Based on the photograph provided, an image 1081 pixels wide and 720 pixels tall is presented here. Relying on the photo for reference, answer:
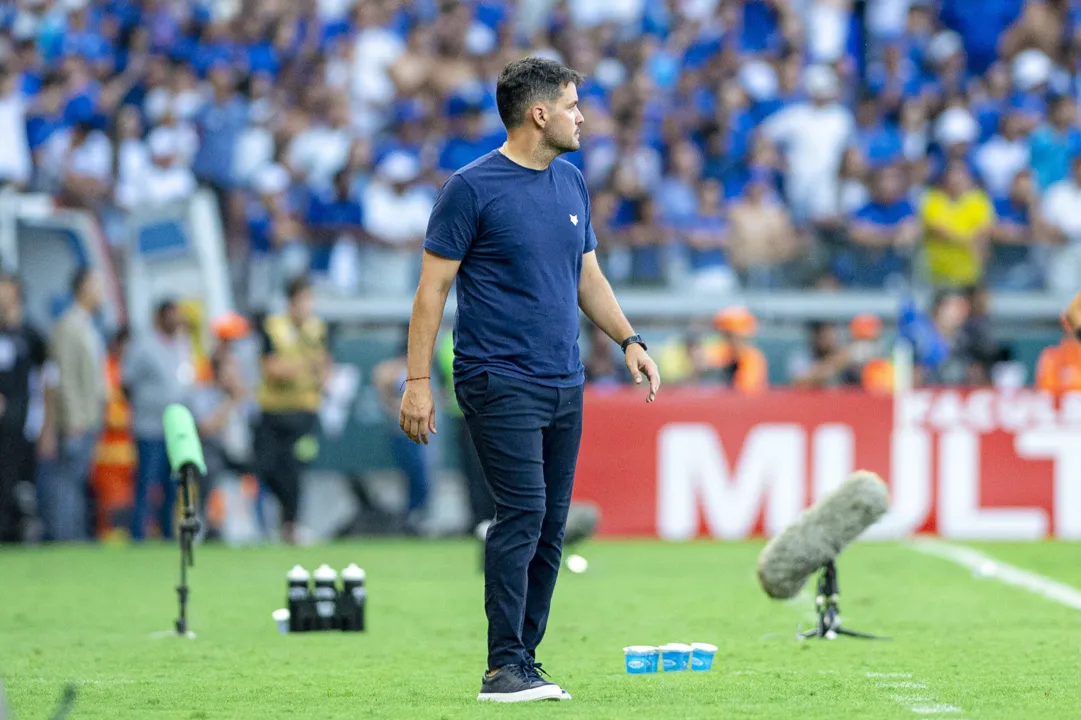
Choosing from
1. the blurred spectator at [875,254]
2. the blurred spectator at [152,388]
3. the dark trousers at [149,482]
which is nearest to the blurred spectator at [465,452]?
the blurred spectator at [152,388]

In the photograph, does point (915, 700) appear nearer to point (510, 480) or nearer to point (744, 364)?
point (510, 480)

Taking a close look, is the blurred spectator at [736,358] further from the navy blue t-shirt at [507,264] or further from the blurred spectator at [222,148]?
the navy blue t-shirt at [507,264]

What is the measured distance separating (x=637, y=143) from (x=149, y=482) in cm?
665

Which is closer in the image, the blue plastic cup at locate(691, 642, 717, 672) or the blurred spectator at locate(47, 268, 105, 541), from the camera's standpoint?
the blue plastic cup at locate(691, 642, 717, 672)

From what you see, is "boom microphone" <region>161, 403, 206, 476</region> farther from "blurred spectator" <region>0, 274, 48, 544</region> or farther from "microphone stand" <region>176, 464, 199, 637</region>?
"blurred spectator" <region>0, 274, 48, 544</region>

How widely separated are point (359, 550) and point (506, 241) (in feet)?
31.2

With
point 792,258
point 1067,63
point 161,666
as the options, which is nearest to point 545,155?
point 161,666

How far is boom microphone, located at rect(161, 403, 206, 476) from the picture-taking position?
909cm

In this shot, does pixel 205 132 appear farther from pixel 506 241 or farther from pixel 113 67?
pixel 506 241

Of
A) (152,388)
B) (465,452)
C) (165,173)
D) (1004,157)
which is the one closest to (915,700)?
(465,452)

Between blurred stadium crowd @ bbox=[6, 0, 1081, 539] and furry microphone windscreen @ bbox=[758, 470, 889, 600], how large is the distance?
8.46m

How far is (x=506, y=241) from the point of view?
666 cm

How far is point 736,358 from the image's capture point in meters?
17.5

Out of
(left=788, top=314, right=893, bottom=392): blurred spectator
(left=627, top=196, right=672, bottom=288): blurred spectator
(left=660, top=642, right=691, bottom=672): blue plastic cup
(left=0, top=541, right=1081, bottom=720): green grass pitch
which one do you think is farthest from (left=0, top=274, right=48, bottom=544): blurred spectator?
(left=660, top=642, right=691, bottom=672): blue plastic cup
